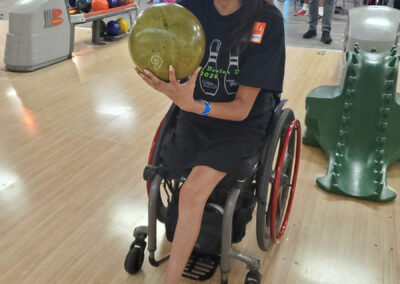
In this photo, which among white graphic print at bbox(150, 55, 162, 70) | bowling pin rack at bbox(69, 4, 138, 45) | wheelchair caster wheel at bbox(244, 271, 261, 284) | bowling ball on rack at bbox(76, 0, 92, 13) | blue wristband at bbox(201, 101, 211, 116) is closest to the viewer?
white graphic print at bbox(150, 55, 162, 70)

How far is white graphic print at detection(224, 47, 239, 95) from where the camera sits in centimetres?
138

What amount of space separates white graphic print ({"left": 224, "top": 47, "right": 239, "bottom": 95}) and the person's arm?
0.15ft

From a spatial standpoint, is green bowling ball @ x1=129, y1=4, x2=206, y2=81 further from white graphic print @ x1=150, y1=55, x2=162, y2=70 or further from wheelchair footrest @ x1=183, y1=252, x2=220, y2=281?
wheelchair footrest @ x1=183, y1=252, x2=220, y2=281

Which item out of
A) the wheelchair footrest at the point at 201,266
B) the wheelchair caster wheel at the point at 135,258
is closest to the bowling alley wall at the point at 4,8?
the wheelchair caster wheel at the point at 135,258

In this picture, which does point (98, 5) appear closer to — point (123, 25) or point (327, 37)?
point (123, 25)

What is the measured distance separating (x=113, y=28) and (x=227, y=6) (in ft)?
12.6

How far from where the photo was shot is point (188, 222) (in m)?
1.35

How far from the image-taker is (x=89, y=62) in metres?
4.22

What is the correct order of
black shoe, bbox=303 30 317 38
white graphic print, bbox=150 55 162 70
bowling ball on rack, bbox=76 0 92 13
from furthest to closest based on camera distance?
black shoe, bbox=303 30 317 38 → bowling ball on rack, bbox=76 0 92 13 → white graphic print, bbox=150 55 162 70

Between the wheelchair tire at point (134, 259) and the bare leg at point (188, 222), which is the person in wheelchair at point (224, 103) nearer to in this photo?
the bare leg at point (188, 222)

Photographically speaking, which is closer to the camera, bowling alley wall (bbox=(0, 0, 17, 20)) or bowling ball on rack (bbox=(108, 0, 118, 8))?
bowling ball on rack (bbox=(108, 0, 118, 8))

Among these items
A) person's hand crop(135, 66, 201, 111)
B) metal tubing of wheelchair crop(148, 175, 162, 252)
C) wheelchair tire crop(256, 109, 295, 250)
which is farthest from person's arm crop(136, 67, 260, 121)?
metal tubing of wheelchair crop(148, 175, 162, 252)

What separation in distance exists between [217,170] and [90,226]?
778 mm

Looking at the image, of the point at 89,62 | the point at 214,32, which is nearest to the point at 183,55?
the point at 214,32
